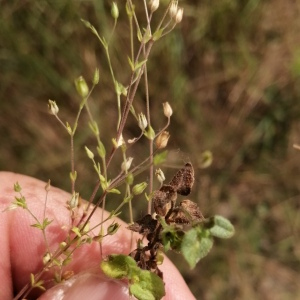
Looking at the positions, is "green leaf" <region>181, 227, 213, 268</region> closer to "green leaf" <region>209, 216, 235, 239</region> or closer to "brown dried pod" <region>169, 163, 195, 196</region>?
"green leaf" <region>209, 216, 235, 239</region>

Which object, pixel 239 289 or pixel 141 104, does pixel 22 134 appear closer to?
pixel 141 104

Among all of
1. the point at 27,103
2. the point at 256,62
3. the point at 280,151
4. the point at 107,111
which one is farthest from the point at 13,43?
the point at 280,151

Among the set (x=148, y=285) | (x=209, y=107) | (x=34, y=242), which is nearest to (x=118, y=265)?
(x=148, y=285)

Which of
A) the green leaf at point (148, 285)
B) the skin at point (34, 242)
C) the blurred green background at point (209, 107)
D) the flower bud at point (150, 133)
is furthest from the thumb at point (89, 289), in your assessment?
the blurred green background at point (209, 107)

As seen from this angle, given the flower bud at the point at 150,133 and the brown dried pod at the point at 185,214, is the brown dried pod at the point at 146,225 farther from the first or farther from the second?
the flower bud at the point at 150,133

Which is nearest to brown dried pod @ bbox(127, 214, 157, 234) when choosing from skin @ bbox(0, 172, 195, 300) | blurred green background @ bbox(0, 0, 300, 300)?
skin @ bbox(0, 172, 195, 300)
